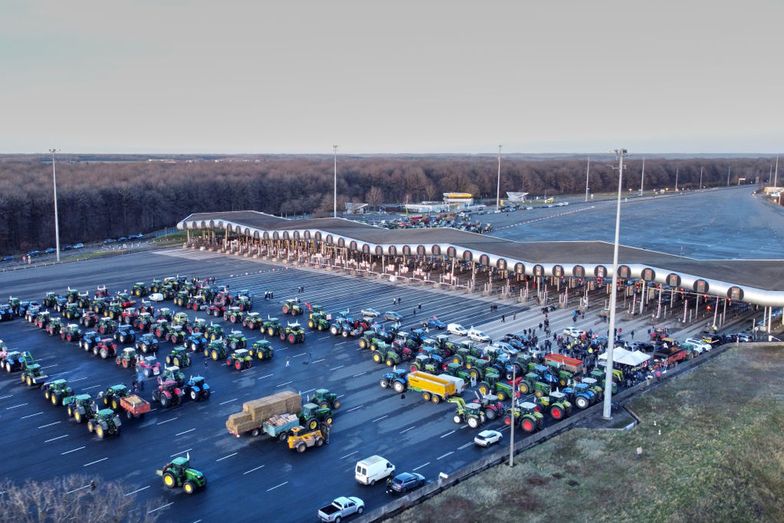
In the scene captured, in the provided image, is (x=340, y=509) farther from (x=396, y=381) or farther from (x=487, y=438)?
(x=396, y=381)

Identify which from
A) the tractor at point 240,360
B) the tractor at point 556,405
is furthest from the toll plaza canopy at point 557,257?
the tractor at point 240,360

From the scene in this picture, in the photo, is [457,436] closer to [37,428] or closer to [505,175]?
[37,428]

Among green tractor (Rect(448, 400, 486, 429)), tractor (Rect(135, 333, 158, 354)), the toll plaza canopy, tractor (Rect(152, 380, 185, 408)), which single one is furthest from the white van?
the toll plaza canopy

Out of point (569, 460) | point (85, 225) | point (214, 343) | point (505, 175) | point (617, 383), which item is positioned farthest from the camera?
point (505, 175)

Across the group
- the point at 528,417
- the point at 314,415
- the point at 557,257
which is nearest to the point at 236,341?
the point at 314,415

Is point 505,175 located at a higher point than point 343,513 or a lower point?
higher

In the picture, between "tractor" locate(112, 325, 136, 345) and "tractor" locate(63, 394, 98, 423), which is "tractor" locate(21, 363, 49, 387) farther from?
"tractor" locate(112, 325, 136, 345)

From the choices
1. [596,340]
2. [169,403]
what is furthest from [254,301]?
[596,340]
